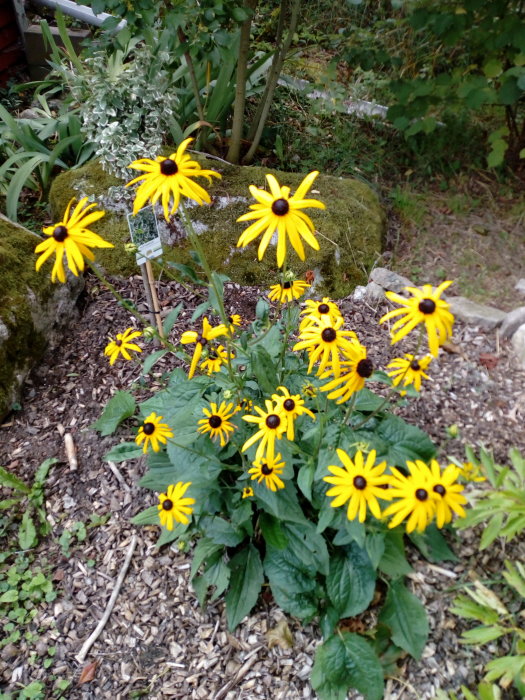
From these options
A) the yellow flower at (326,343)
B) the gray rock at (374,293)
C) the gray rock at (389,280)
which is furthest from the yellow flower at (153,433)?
the gray rock at (389,280)

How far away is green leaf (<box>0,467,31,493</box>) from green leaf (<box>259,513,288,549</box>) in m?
1.02

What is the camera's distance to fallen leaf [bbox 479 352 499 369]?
2645mm

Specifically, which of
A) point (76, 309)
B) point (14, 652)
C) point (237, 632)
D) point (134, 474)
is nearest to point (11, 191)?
point (76, 309)

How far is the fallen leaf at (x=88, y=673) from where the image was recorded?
5.97 feet

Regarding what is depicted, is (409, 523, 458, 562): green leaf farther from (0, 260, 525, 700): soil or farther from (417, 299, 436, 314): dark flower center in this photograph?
(417, 299, 436, 314): dark flower center

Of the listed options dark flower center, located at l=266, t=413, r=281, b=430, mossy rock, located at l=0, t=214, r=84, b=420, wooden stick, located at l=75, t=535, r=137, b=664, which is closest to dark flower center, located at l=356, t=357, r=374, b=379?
dark flower center, located at l=266, t=413, r=281, b=430

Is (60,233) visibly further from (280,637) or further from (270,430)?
(280,637)

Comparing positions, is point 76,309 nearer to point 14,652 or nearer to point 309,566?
point 14,652

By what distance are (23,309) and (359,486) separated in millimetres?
1911

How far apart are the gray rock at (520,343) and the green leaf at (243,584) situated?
1.57m

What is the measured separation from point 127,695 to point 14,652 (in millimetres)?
426

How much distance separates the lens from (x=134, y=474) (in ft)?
7.53

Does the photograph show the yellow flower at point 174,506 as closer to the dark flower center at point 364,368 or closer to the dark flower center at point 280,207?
the dark flower center at point 364,368

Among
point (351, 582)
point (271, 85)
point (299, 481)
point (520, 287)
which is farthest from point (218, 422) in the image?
point (271, 85)
